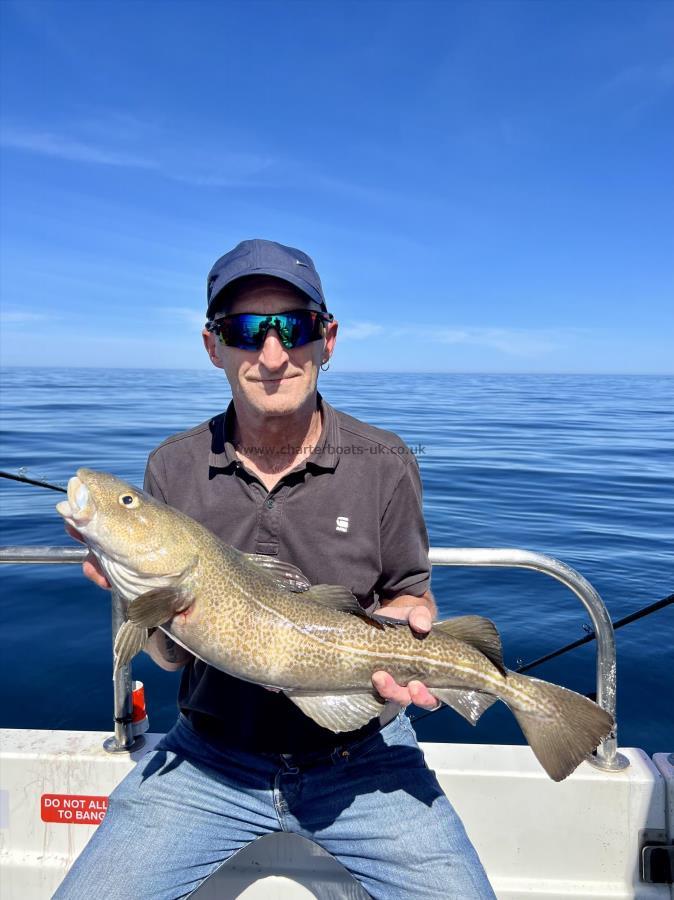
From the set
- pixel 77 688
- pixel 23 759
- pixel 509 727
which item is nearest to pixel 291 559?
pixel 23 759

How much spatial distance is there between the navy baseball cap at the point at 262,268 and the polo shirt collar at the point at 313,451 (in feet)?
1.93

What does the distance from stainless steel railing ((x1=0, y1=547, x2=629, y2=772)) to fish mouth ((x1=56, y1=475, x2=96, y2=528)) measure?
671 millimetres

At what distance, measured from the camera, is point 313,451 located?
3.35 m

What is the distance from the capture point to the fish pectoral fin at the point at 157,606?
98.2 inches

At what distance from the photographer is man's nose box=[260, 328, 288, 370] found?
319 centimetres

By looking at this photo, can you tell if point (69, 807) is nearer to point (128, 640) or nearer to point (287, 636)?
point (128, 640)

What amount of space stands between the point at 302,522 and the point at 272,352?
877 millimetres

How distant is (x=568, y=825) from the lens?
338cm

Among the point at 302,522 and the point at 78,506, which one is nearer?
the point at 78,506

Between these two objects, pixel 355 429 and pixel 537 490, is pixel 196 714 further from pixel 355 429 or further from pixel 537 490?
pixel 537 490

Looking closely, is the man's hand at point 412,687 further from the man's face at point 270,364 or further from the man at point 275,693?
the man's face at point 270,364

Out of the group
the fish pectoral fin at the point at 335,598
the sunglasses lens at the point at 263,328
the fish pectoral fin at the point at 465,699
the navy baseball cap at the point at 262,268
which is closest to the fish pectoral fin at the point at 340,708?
the fish pectoral fin at the point at 465,699

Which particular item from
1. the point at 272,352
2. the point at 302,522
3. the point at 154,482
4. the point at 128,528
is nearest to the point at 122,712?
the point at 154,482

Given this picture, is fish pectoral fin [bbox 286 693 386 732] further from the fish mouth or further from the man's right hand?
the fish mouth
